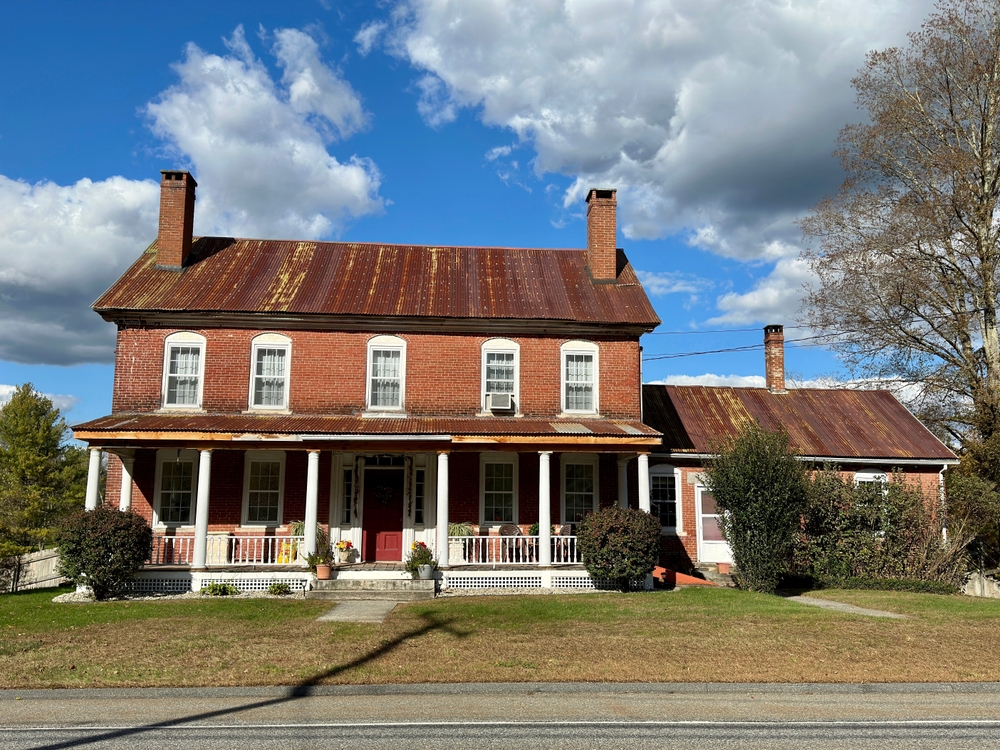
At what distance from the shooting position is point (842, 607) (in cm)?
1488

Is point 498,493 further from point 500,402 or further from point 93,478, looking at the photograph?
point 93,478

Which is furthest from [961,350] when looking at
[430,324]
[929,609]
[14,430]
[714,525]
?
[14,430]

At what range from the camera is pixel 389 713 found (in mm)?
7805

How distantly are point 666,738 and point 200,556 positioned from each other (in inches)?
491

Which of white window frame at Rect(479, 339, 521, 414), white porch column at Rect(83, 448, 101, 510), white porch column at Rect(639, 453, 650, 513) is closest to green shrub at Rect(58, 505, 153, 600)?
white porch column at Rect(83, 448, 101, 510)

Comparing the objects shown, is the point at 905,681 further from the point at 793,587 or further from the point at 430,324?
the point at 430,324

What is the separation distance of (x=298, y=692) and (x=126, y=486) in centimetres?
1123

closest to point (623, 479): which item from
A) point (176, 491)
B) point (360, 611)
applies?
point (360, 611)

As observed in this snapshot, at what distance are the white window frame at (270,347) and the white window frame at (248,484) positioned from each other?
110 cm

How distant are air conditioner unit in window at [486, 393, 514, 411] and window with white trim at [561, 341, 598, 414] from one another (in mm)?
1488

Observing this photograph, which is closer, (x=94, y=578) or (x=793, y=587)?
(x=94, y=578)

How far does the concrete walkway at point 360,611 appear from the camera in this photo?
13.0 meters

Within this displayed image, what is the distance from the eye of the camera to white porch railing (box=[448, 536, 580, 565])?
683 inches

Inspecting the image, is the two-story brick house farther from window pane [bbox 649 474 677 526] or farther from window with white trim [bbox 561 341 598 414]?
window pane [bbox 649 474 677 526]
